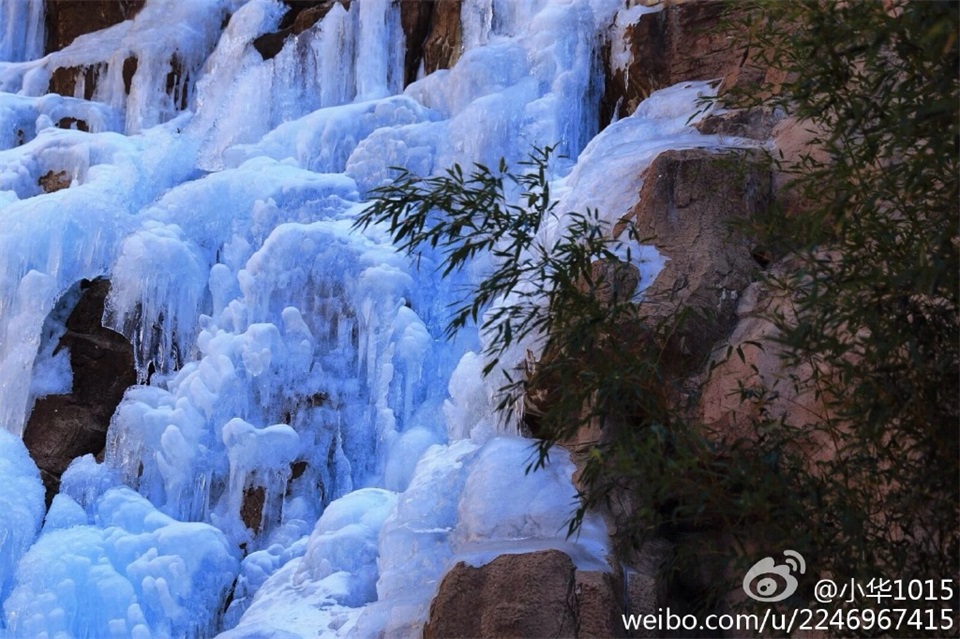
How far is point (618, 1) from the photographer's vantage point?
9.69 m

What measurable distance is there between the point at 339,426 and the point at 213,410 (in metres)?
0.92

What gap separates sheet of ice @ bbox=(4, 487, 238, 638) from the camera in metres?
7.50

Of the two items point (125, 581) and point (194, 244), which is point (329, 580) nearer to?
point (125, 581)

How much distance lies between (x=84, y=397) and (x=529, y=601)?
568 centimetres

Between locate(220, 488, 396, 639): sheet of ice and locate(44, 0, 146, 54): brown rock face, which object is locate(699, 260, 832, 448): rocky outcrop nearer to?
locate(220, 488, 396, 639): sheet of ice

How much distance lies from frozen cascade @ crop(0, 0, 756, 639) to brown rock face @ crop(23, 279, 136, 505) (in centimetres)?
12

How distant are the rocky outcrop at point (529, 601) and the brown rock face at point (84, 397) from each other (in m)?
4.97

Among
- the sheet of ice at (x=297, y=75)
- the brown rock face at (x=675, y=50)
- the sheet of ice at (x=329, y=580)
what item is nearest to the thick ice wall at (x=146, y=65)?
the sheet of ice at (x=297, y=75)

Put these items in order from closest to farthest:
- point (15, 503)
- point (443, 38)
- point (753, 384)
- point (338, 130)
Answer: point (753, 384) < point (15, 503) < point (338, 130) < point (443, 38)

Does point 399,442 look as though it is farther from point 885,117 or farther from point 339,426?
point 885,117

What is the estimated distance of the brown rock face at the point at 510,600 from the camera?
4703 mm

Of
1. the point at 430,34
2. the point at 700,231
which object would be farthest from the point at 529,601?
the point at 430,34

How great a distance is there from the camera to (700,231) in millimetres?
5941

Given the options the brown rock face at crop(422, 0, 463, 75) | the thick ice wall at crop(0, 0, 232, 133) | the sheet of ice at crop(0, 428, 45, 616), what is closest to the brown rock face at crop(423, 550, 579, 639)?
the sheet of ice at crop(0, 428, 45, 616)
